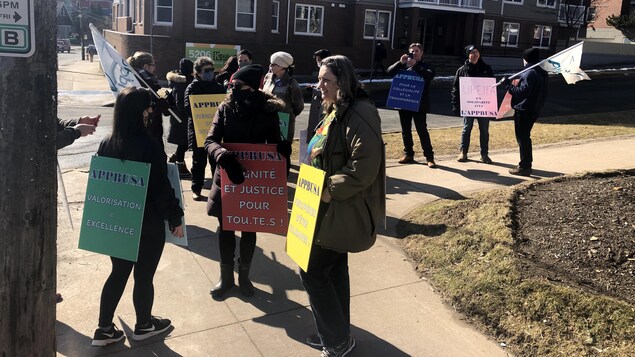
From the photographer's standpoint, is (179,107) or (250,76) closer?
(250,76)

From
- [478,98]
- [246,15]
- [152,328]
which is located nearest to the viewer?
[152,328]

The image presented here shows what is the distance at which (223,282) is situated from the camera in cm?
438

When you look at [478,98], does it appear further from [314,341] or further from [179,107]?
[314,341]

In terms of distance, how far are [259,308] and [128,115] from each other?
5.91 ft

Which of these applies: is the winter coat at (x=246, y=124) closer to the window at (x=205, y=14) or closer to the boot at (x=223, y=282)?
the boot at (x=223, y=282)

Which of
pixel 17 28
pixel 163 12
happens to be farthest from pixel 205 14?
pixel 17 28

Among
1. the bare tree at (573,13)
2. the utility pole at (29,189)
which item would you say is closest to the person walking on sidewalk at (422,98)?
the utility pole at (29,189)

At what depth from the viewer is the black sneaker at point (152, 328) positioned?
372cm

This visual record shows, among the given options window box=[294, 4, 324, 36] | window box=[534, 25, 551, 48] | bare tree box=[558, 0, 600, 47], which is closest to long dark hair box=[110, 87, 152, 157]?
window box=[294, 4, 324, 36]

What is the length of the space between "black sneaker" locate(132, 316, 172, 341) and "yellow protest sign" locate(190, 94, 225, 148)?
3.08 m

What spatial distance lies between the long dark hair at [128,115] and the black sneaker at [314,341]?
1806 mm

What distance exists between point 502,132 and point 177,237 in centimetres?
1038

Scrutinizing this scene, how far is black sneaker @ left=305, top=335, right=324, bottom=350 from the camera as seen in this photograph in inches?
145

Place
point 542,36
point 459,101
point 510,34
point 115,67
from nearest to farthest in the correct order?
point 115,67 → point 459,101 → point 510,34 → point 542,36
